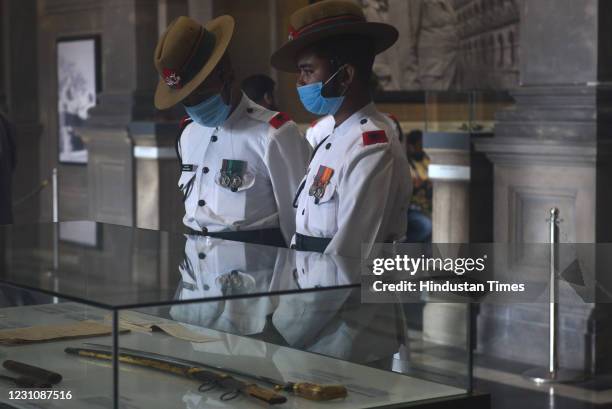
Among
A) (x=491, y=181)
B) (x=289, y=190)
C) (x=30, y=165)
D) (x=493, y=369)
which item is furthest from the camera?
(x=30, y=165)

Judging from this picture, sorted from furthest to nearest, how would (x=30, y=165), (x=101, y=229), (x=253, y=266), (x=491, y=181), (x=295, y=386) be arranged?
(x=30, y=165), (x=491, y=181), (x=101, y=229), (x=253, y=266), (x=295, y=386)

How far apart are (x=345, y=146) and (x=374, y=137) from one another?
0.42ft

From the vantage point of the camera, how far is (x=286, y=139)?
15.8 ft

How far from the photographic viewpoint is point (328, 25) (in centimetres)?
421

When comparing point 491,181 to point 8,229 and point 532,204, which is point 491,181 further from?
point 8,229

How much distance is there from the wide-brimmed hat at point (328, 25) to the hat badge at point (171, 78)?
0.54 meters

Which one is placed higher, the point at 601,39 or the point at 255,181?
the point at 601,39

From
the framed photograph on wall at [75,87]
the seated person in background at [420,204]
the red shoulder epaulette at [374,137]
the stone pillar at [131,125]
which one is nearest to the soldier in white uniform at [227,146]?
the red shoulder epaulette at [374,137]

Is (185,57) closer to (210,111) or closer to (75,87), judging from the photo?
(210,111)

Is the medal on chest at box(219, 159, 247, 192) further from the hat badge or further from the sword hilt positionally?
the sword hilt

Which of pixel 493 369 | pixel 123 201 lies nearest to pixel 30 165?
pixel 123 201

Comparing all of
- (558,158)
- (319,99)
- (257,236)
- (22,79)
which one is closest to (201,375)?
(319,99)

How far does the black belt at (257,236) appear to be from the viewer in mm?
4711

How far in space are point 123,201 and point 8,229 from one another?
8.72 m
